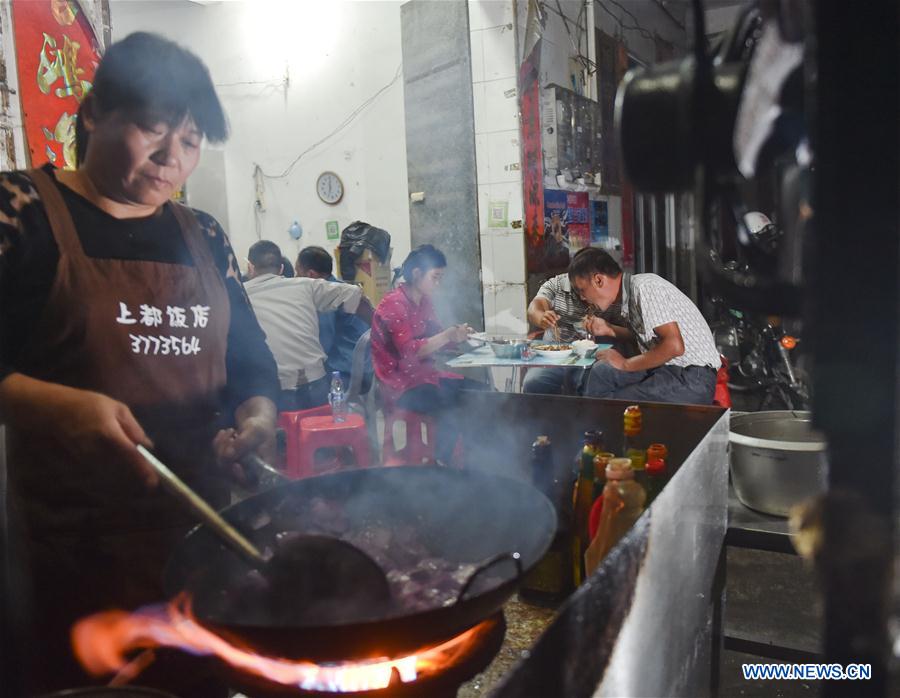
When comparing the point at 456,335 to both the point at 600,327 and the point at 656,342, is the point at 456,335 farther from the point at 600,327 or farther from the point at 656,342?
the point at 656,342

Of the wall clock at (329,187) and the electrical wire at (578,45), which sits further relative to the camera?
the wall clock at (329,187)

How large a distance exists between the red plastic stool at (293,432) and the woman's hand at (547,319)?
1.96 m

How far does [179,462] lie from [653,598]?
148 cm

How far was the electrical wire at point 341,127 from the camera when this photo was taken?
788cm

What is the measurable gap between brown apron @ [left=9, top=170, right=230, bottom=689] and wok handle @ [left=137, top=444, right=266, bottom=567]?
770 mm

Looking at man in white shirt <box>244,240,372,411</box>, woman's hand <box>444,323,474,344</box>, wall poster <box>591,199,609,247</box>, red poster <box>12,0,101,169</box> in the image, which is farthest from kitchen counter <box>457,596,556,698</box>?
wall poster <box>591,199,609,247</box>

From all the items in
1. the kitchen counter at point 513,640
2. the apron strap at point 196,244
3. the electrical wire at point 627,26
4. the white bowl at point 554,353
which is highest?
the electrical wire at point 627,26

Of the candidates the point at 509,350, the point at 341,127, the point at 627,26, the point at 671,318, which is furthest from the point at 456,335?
the point at 627,26

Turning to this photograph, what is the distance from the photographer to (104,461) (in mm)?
1925

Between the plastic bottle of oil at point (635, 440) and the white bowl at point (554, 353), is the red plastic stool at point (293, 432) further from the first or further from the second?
the plastic bottle of oil at point (635, 440)

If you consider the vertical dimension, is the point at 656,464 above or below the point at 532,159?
below

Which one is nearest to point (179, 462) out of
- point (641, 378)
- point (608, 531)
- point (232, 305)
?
point (232, 305)

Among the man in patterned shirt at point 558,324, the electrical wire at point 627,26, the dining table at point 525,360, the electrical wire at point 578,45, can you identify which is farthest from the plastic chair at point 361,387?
the electrical wire at point 627,26

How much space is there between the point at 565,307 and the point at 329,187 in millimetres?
4062
